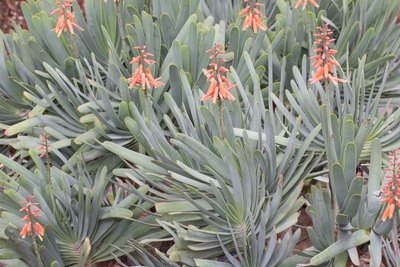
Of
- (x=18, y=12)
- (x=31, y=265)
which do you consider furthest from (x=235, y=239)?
(x=18, y=12)

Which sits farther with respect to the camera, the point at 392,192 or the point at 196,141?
the point at 196,141

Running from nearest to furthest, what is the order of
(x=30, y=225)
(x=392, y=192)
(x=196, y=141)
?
1. (x=392, y=192)
2. (x=30, y=225)
3. (x=196, y=141)

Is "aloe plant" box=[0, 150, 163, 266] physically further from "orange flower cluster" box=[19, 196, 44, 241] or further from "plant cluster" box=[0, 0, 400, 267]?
"orange flower cluster" box=[19, 196, 44, 241]

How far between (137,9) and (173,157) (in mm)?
1051

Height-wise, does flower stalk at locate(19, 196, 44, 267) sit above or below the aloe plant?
above

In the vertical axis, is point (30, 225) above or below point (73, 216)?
above

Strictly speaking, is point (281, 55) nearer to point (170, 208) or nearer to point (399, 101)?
point (399, 101)

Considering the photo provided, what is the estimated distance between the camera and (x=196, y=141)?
8.12ft

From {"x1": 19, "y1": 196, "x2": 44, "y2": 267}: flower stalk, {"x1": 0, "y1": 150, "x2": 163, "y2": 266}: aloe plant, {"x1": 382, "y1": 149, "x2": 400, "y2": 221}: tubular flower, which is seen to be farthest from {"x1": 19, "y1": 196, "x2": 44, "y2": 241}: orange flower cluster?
{"x1": 382, "y1": 149, "x2": 400, "y2": 221}: tubular flower

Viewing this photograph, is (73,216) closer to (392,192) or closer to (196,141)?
(196,141)

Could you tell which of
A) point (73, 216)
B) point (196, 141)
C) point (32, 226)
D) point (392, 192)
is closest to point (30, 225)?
point (32, 226)

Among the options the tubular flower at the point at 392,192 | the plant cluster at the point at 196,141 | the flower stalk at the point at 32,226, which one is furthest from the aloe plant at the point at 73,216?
the tubular flower at the point at 392,192

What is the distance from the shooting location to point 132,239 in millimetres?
2592

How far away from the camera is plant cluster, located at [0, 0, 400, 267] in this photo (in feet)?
7.74
